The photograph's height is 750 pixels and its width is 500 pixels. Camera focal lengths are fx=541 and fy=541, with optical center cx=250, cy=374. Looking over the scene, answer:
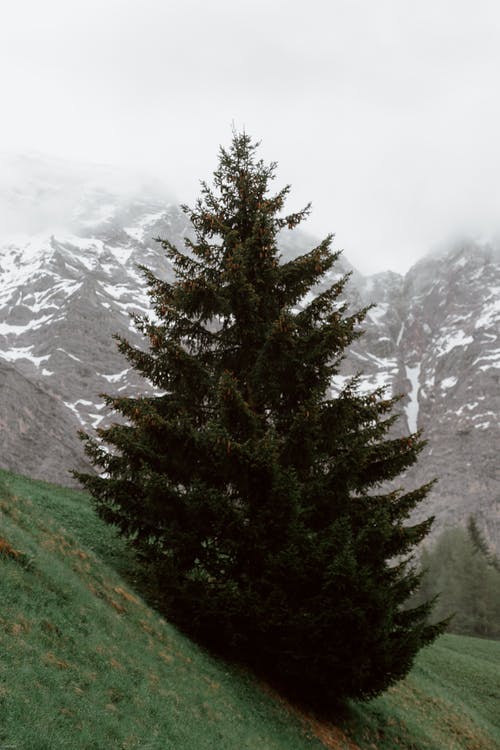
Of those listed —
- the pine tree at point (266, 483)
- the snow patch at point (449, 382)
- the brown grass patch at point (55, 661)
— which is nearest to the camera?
the brown grass patch at point (55, 661)

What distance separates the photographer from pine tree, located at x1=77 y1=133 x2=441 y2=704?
9.39 meters

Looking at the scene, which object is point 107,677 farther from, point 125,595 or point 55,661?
point 125,595

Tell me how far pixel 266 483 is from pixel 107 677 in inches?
175

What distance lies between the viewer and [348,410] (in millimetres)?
11336

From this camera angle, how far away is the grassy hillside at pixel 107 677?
5398 mm

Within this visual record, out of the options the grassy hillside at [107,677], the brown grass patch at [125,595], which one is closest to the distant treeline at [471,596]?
the grassy hillside at [107,677]

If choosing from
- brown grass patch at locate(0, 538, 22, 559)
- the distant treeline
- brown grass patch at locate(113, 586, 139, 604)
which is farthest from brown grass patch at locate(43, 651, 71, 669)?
the distant treeline

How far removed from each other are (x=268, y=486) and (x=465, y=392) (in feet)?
616

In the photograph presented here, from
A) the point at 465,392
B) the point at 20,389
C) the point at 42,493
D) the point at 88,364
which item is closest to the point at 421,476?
the point at 465,392

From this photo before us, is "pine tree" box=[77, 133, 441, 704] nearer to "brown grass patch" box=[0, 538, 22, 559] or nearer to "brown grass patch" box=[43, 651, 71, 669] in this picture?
"brown grass patch" box=[0, 538, 22, 559]

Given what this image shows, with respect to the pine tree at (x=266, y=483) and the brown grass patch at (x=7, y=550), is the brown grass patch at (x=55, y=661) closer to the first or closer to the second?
the brown grass patch at (x=7, y=550)

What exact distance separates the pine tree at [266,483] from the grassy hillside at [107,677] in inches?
34.2

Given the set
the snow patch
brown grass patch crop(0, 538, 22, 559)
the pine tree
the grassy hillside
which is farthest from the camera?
the snow patch

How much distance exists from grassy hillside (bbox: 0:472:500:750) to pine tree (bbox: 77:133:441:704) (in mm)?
870
